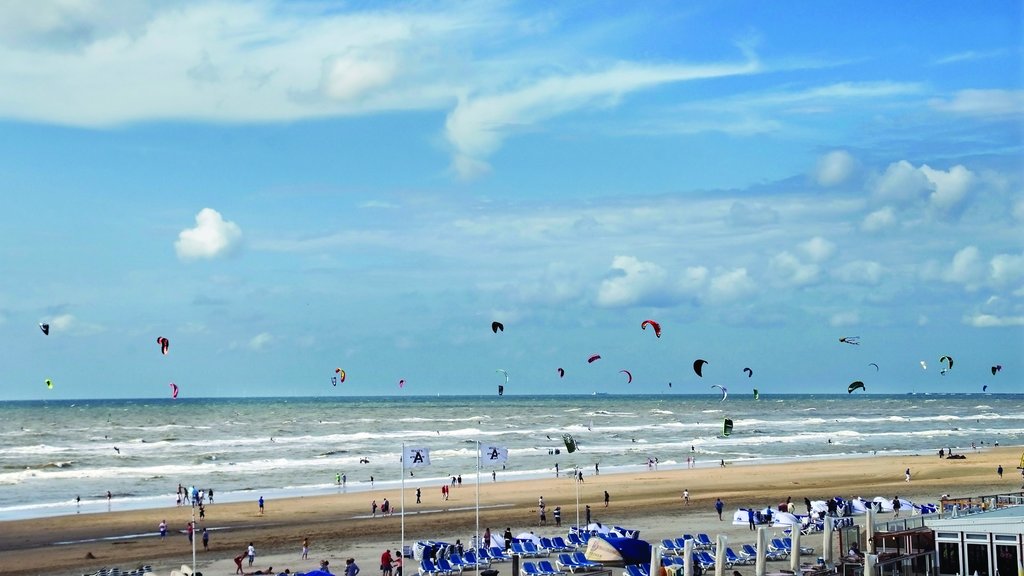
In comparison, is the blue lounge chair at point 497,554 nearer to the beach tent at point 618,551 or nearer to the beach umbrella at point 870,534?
the beach tent at point 618,551

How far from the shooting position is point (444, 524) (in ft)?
123

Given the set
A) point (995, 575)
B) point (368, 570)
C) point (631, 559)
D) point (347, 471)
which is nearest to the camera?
point (995, 575)

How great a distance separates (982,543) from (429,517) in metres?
24.3

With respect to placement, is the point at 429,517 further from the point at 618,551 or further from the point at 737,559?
the point at 618,551

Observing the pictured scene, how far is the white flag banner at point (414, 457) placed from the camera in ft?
76.9

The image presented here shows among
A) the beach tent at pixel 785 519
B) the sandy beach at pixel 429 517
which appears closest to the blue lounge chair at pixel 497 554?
the sandy beach at pixel 429 517

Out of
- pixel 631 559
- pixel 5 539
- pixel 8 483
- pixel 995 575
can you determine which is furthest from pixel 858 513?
pixel 8 483

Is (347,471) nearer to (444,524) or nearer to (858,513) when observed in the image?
(444,524)

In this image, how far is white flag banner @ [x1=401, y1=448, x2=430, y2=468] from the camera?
2344 centimetres

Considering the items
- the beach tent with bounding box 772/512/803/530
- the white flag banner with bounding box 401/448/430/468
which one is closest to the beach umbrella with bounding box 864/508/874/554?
the white flag banner with bounding box 401/448/430/468

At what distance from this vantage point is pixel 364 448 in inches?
3159

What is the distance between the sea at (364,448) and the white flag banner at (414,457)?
138 cm

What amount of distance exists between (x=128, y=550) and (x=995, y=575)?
24401mm

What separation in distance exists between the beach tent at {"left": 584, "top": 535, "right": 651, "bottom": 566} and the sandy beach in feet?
11.0
